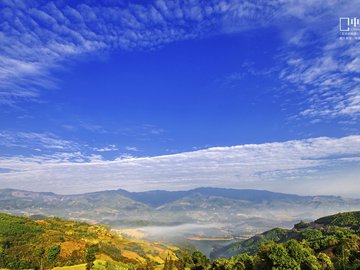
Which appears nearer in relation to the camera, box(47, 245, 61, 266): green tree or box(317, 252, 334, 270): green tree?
box(317, 252, 334, 270): green tree

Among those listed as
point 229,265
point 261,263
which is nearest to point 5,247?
point 229,265

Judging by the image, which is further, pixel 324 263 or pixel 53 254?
pixel 53 254

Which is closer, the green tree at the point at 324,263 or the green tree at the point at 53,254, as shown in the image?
the green tree at the point at 324,263

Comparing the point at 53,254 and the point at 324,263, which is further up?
the point at 324,263

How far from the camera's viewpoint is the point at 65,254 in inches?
7495

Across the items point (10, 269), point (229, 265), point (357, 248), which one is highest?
point (357, 248)

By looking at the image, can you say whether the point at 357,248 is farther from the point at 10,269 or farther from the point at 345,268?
the point at 10,269

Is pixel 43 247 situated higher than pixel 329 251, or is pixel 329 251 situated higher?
pixel 329 251

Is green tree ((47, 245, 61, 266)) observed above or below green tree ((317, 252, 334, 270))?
below

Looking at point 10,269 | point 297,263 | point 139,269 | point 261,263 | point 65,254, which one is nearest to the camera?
point 297,263

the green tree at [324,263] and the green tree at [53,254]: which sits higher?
the green tree at [324,263]

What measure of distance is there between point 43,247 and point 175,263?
245 ft

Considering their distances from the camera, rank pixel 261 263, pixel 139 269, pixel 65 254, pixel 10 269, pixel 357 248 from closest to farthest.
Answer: pixel 261 263 < pixel 357 248 < pixel 139 269 < pixel 10 269 < pixel 65 254

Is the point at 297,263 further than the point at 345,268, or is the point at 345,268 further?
the point at 297,263
